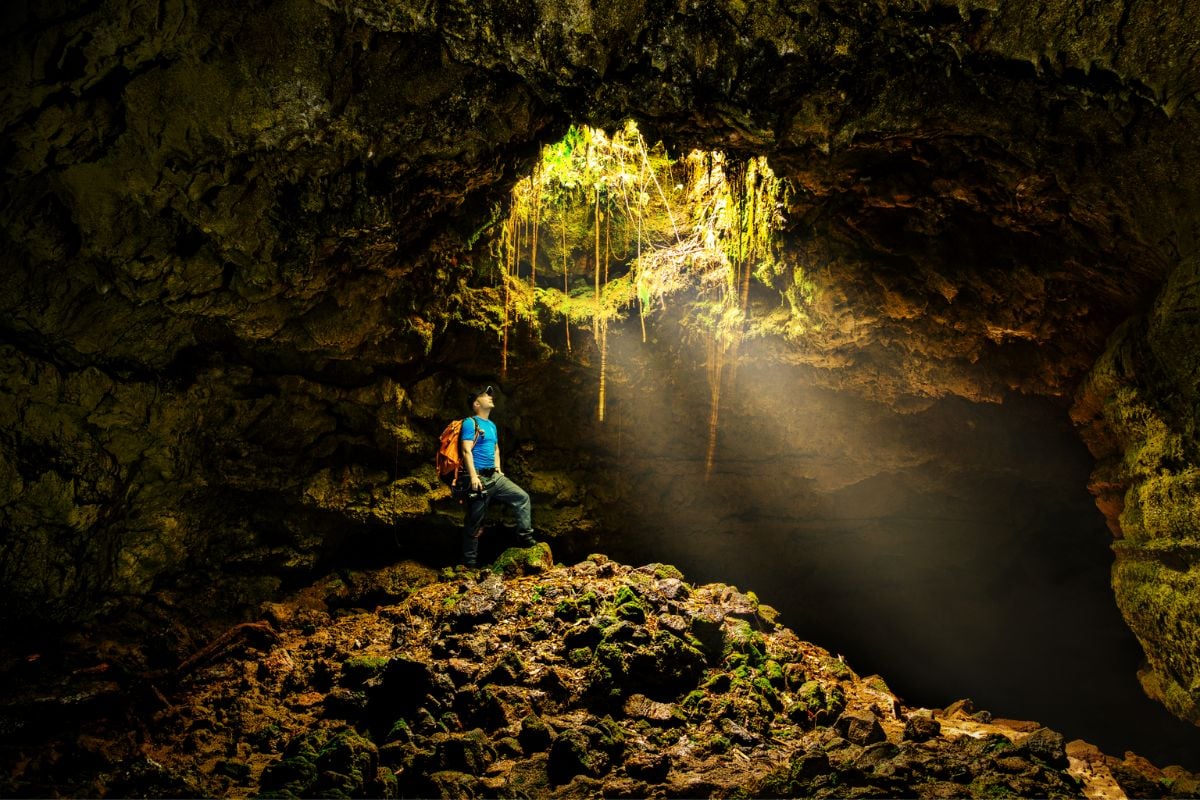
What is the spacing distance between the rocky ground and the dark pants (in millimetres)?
625

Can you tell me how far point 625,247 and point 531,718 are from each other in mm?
5009

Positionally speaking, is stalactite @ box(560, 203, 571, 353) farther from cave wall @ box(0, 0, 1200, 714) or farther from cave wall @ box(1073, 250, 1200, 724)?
cave wall @ box(1073, 250, 1200, 724)

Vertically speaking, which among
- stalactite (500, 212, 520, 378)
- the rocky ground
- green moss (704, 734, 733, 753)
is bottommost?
green moss (704, 734, 733, 753)

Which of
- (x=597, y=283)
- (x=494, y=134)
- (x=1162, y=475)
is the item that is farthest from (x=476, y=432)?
(x=1162, y=475)

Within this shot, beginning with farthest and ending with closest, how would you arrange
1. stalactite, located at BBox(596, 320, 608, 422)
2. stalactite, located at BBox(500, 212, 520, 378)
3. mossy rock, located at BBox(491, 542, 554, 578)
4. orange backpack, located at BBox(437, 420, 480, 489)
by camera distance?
1. stalactite, located at BBox(596, 320, 608, 422)
2. stalactite, located at BBox(500, 212, 520, 378)
3. mossy rock, located at BBox(491, 542, 554, 578)
4. orange backpack, located at BBox(437, 420, 480, 489)

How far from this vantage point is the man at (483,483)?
6.31m

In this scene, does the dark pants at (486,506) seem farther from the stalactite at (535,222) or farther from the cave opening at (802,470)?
the stalactite at (535,222)

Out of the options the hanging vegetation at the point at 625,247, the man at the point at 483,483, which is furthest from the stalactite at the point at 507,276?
the man at the point at 483,483

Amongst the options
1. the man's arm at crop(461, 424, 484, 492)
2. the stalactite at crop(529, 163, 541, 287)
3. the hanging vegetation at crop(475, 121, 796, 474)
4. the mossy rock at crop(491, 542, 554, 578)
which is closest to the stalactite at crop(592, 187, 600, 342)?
the hanging vegetation at crop(475, 121, 796, 474)

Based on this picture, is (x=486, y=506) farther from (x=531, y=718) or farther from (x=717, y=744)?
(x=717, y=744)

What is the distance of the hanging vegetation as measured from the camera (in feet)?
21.2

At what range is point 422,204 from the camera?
14.6ft

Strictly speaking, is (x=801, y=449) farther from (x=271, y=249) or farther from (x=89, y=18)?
(x=89, y=18)

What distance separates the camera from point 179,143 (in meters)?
3.57
